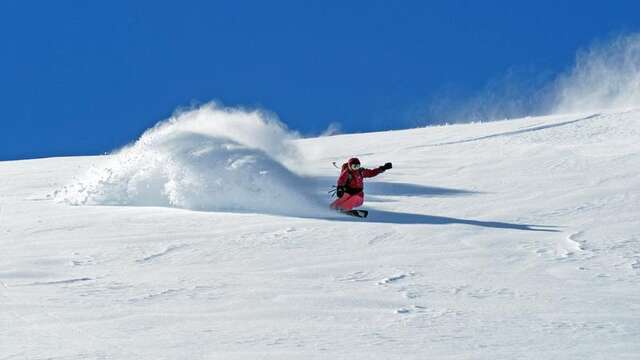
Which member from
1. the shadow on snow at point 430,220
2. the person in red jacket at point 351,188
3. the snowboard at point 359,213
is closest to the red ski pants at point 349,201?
the person in red jacket at point 351,188

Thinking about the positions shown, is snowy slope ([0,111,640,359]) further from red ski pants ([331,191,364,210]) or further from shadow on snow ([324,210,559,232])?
red ski pants ([331,191,364,210])

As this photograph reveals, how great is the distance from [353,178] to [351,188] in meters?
0.21

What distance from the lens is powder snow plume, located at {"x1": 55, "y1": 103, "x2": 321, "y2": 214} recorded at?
14.5 metres

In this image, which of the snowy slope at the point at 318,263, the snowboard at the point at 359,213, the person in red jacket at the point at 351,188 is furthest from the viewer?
the person in red jacket at the point at 351,188

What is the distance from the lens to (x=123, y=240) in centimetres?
1111

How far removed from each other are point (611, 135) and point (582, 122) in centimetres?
304

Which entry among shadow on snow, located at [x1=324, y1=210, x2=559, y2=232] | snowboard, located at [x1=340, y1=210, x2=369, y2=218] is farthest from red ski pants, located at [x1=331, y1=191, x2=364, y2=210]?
shadow on snow, located at [x1=324, y1=210, x2=559, y2=232]

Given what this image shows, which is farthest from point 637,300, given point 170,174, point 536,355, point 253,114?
point 253,114

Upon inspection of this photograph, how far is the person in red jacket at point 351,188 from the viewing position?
1442 centimetres

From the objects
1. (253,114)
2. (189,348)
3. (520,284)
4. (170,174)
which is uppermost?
(253,114)

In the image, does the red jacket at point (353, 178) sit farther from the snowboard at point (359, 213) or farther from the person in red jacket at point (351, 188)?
the snowboard at point (359, 213)

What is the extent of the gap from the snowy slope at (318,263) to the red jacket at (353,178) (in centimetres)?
47

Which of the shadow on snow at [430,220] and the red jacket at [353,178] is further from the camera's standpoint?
the red jacket at [353,178]

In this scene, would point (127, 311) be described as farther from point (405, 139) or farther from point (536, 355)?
point (405, 139)
